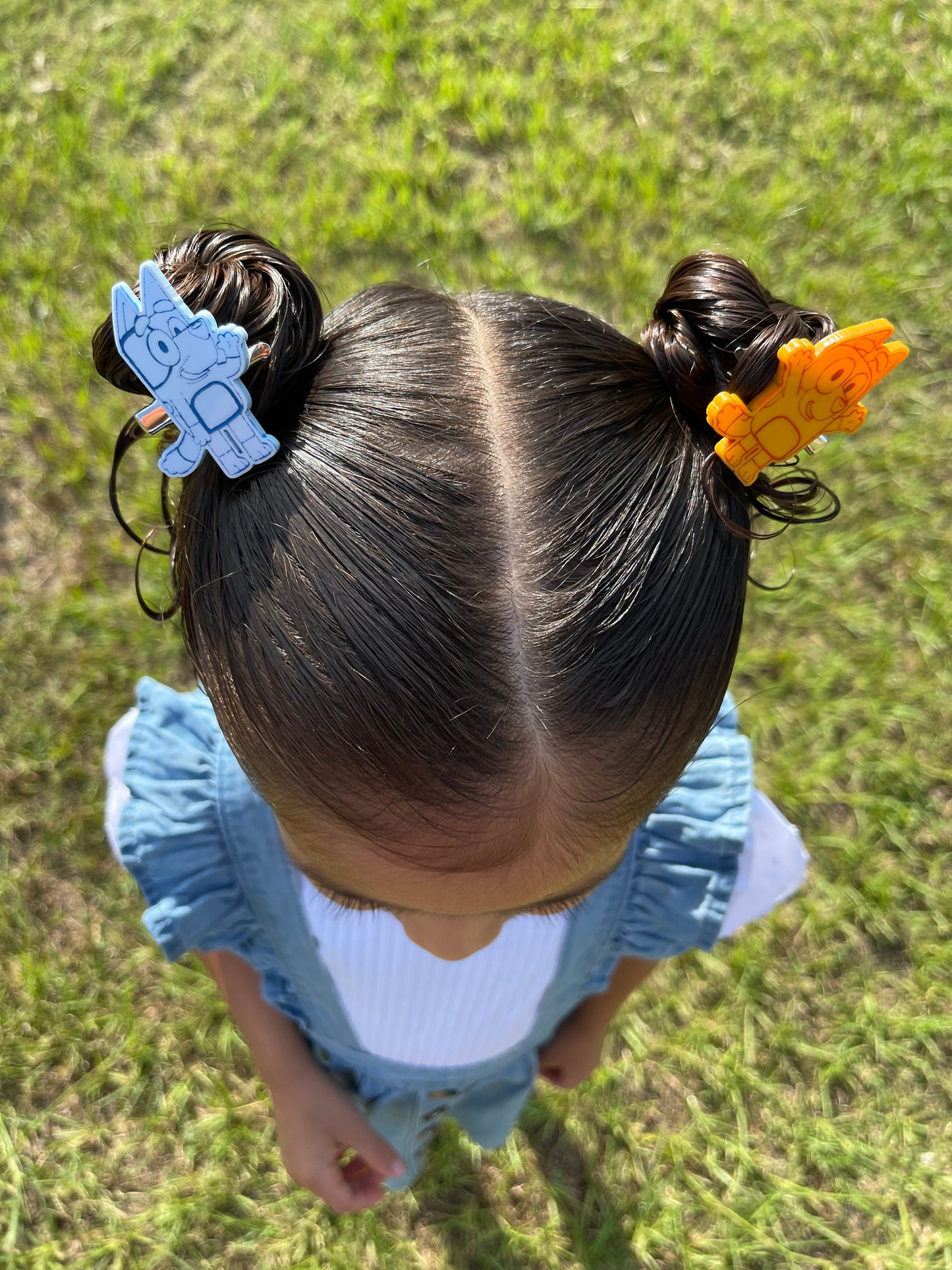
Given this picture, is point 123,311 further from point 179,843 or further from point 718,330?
point 179,843

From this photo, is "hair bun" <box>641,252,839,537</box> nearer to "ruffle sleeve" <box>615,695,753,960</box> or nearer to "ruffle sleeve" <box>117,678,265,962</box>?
"ruffle sleeve" <box>615,695,753,960</box>

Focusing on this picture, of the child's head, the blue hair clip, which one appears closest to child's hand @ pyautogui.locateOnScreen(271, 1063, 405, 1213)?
the child's head

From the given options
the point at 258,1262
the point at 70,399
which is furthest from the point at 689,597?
the point at 70,399

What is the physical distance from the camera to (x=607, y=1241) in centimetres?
165

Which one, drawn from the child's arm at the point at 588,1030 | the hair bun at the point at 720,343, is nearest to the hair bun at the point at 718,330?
the hair bun at the point at 720,343

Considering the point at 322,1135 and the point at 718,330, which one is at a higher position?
the point at 718,330

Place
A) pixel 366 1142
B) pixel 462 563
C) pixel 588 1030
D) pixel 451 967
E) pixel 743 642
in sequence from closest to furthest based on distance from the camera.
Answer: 1. pixel 462 563
2. pixel 451 967
3. pixel 366 1142
4. pixel 588 1030
5. pixel 743 642

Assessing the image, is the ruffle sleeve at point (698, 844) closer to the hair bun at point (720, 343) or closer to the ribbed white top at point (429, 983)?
the ribbed white top at point (429, 983)

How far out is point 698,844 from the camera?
123 centimetres

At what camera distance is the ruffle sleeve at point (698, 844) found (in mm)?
1224

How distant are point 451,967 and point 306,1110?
0.33 metres

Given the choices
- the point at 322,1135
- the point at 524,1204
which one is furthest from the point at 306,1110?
the point at 524,1204

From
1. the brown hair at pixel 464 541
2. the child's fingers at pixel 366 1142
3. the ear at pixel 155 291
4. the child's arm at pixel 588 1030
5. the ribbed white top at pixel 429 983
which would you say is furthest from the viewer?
the child's arm at pixel 588 1030

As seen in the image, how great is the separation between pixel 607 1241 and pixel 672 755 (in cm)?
120
